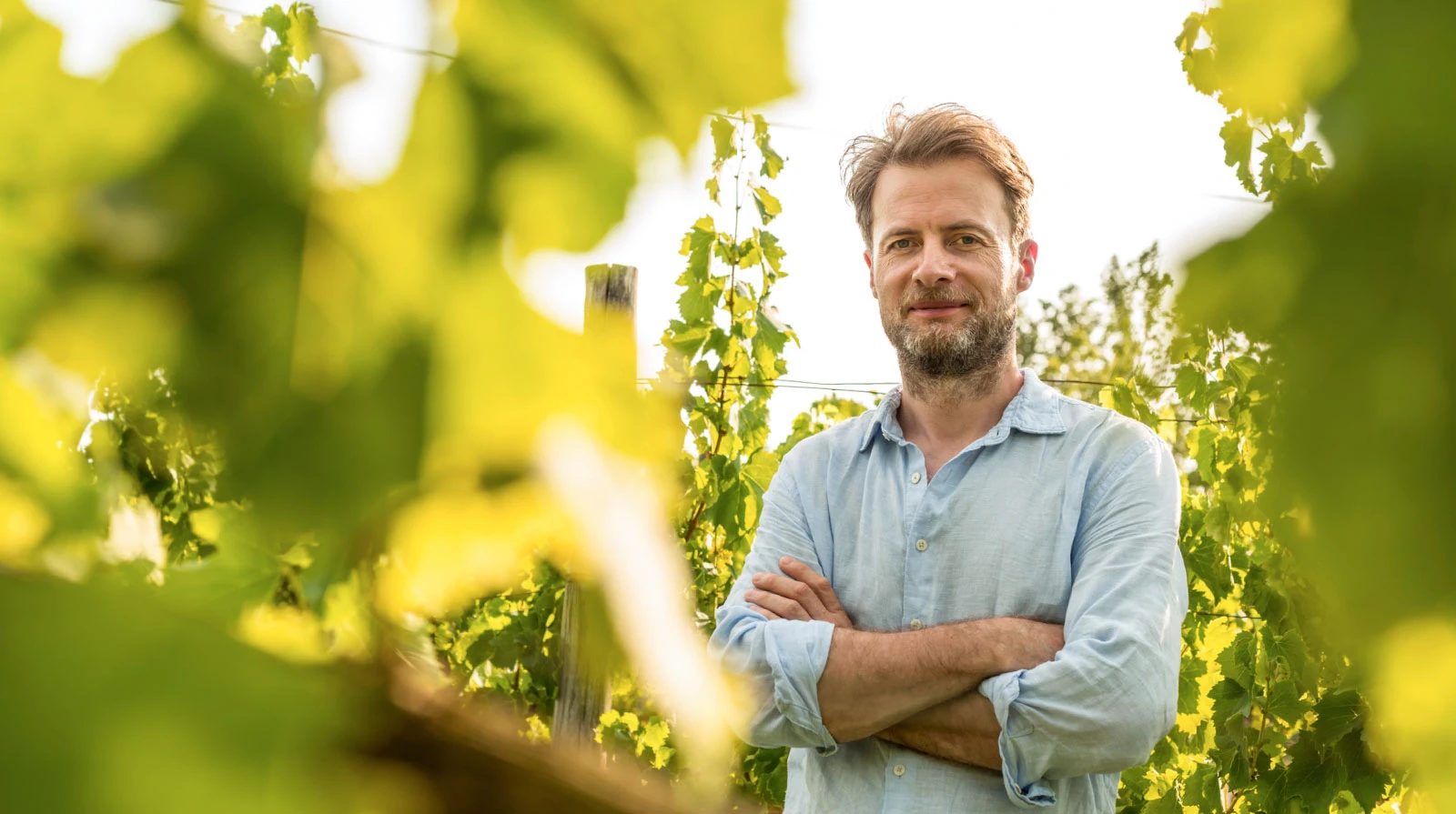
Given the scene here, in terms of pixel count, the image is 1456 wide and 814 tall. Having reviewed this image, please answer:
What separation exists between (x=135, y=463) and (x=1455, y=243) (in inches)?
Result: 14.6

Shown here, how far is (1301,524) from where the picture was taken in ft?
0.92

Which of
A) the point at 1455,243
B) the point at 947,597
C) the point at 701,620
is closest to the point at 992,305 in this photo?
the point at 947,597

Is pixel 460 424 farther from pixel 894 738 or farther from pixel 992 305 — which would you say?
pixel 992 305

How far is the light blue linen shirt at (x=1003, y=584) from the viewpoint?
6.24 ft

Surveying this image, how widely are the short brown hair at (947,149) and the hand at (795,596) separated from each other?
1024 mm

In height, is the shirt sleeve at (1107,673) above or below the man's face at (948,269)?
below

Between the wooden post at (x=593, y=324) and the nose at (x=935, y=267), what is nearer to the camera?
the wooden post at (x=593, y=324)

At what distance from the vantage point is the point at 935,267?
257 centimetres

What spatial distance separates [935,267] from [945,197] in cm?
17

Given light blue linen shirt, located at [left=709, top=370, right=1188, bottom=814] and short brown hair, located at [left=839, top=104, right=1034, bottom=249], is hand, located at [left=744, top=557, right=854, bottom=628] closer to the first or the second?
light blue linen shirt, located at [left=709, top=370, right=1188, bottom=814]

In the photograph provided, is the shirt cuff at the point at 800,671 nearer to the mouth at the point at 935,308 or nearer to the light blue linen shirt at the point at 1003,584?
the light blue linen shirt at the point at 1003,584

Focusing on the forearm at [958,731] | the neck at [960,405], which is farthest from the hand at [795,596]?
the neck at [960,405]

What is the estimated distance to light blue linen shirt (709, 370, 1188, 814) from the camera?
1.90 metres

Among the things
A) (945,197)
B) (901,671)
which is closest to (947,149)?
(945,197)
